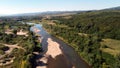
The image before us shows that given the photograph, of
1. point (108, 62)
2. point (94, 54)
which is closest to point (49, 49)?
point (94, 54)

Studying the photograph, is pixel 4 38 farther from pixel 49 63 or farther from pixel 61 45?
pixel 49 63

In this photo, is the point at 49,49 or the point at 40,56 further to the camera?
the point at 49,49

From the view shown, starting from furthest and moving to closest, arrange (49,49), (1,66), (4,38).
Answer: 1. (4,38)
2. (49,49)
3. (1,66)

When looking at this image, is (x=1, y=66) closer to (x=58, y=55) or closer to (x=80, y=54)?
(x=58, y=55)

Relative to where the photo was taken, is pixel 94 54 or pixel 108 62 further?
pixel 94 54

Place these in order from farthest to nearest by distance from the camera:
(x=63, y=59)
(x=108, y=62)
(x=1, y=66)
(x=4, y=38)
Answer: (x=4, y=38)
(x=63, y=59)
(x=1, y=66)
(x=108, y=62)

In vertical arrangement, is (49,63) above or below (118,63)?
below

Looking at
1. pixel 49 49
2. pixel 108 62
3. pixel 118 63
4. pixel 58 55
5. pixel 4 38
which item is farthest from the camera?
→ pixel 4 38

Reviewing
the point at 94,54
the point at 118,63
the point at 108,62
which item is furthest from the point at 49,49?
the point at 118,63

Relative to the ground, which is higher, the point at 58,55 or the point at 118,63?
the point at 118,63
